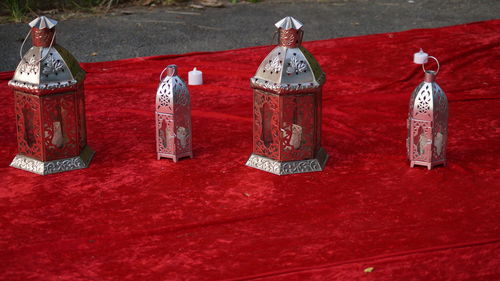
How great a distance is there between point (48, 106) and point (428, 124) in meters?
1.25

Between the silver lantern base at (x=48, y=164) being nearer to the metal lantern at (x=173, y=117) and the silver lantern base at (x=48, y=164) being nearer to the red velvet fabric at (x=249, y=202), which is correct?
the red velvet fabric at (x=249, y=202)

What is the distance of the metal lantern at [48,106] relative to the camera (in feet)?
8.86

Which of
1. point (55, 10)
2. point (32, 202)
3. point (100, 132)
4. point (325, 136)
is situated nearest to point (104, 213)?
point (32, 202)

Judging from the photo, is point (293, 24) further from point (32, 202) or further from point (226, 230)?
point (32, 202)

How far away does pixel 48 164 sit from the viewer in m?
2.78

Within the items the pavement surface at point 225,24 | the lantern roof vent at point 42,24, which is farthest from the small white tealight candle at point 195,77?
the lantern roof vent at point 42,24

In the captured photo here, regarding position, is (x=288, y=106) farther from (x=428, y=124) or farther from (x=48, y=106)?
(x=48, y=106)

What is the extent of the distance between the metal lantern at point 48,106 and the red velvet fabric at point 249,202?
0.06 metres

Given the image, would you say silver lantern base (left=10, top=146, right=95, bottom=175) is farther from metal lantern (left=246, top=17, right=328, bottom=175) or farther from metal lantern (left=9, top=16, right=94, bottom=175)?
metal lantern (left=246, top=17, right=328, bottom=175)

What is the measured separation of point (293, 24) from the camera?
8.81 ft

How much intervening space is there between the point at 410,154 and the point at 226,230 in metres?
0.76

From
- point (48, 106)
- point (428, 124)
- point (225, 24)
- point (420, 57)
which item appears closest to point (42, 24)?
point (48, 106)

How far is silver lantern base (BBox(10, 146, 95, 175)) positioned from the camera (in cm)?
278

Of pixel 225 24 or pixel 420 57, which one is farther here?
pixel 225 24
